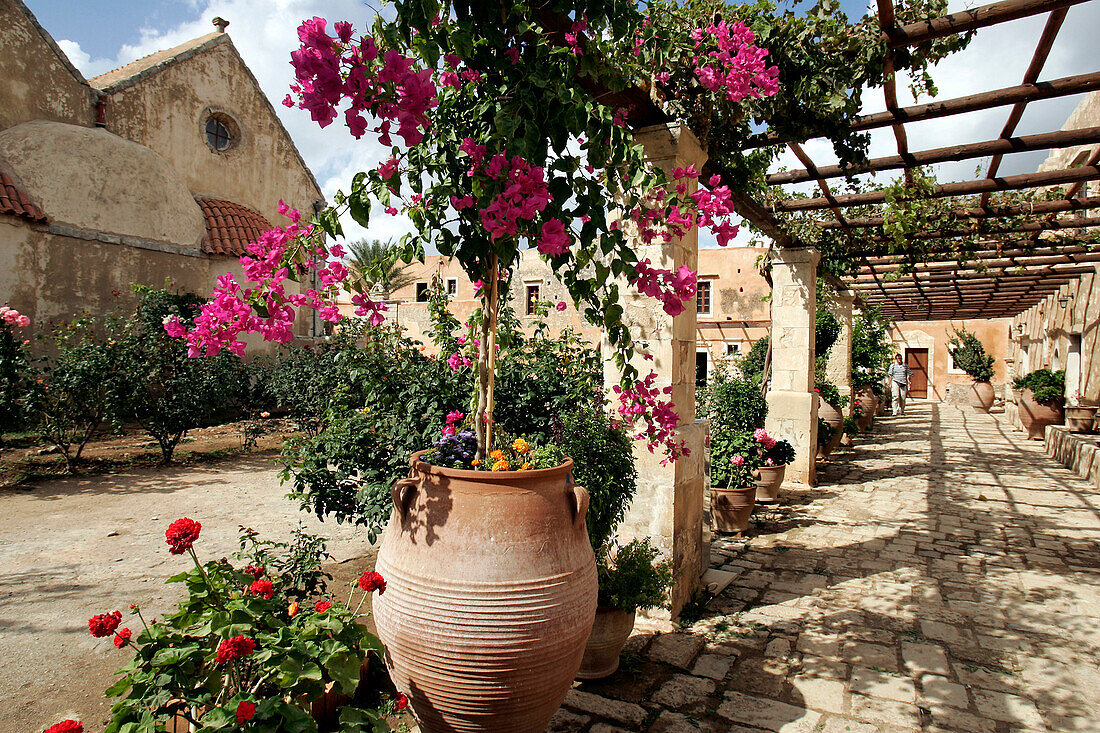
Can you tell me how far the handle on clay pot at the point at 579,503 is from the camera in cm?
215

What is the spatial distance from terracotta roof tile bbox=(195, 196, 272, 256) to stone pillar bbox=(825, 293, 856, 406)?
10.9 meters

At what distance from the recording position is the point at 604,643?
2893mm

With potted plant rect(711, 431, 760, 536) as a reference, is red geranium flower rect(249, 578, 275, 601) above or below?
above

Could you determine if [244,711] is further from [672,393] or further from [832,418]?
[832,418]

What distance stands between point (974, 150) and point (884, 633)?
363 centimetres

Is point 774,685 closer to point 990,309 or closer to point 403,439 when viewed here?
point 403,439

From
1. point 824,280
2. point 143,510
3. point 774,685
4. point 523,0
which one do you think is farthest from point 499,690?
point 824,280

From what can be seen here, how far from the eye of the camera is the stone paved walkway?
2.71 metres

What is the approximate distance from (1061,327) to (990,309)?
23.8 feet

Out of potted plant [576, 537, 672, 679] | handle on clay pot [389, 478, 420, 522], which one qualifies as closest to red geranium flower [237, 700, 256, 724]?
handle on clay pot [389, 478, 420, 522]

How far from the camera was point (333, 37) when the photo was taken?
1614mm

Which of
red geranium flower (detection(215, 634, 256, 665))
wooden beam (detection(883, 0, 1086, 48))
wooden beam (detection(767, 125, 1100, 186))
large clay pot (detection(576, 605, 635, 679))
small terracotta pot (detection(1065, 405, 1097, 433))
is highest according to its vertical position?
wooden beam (detection(883, 0, 1086, 48))

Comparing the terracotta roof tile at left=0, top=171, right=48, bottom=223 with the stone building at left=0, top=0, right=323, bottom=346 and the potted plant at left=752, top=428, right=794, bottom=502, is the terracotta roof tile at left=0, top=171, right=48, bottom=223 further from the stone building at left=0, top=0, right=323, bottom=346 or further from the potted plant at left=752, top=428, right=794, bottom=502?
the potted plant at left=752, top=428, right=794, bottom=502

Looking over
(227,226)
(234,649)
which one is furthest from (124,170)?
(234,649)
